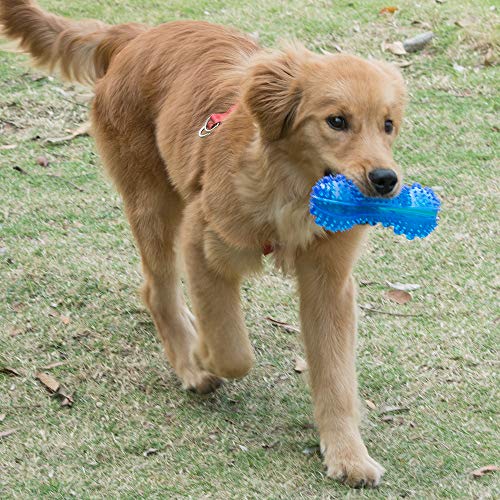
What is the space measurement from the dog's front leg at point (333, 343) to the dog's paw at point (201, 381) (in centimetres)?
55

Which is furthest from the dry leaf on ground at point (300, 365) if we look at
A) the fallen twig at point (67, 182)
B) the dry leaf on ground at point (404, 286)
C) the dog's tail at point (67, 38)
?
the fallen twig at point (67, 182)

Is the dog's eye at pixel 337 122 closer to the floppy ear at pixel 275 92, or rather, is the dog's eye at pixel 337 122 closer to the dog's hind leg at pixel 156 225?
the floppy ear at pixel 275 92

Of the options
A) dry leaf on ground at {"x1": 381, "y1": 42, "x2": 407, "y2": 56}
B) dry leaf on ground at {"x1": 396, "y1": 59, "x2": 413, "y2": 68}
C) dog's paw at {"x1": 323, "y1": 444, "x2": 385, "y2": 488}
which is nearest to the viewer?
dog's paw at {"x1": 323, "y1": 444, "x2": 385, "y2": 488}

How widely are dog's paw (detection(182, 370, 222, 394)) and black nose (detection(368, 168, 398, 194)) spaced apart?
137 centimetres

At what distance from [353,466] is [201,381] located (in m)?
0.87

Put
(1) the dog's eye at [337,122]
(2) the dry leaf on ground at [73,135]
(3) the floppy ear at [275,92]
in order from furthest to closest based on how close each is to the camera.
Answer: (2) the dry leaf on ground at [73,135] < (3) the floppy ear at [275,92] < (1) the dog's eye at [337,122]

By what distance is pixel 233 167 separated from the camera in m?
3.97

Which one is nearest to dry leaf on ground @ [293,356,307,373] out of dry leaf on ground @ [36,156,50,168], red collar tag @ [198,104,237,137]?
red collar tag @ [198,104,237,137]

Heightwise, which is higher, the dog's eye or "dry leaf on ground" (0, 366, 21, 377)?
the dog's eye

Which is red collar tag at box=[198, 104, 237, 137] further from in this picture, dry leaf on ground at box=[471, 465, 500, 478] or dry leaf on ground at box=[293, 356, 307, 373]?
dry leaf on ground at box=[471, 465, 500, 478]

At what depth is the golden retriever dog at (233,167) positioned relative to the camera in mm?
3691

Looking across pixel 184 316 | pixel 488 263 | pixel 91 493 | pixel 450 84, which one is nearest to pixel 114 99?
pixel 184 316

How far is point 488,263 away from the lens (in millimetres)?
5652

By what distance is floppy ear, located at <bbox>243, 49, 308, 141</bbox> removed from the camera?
376 centimetres
